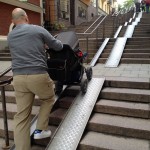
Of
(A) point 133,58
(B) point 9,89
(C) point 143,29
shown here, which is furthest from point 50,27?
(B) point 9,89

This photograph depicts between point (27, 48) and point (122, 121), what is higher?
point (27, 48)

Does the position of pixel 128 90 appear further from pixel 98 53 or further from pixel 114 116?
pixel 98 53

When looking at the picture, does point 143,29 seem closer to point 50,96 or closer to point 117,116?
point 117,116

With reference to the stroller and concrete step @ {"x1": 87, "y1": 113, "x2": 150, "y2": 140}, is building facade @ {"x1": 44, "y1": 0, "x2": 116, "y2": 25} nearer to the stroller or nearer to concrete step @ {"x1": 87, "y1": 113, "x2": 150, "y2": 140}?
the stroller

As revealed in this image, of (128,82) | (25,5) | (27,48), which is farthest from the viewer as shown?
(25,5)

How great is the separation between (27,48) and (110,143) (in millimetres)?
1715

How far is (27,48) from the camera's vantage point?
309 cm

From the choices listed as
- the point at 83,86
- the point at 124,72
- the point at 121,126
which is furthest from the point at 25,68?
the point at 124,72

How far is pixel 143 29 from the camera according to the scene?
1055 cm

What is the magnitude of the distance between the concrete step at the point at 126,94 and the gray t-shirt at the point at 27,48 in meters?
1.69

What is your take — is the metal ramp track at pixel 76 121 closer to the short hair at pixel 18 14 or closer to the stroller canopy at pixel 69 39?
the stroller canopy at pixel 69 39

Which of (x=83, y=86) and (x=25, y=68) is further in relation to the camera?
(x=83, y=86)

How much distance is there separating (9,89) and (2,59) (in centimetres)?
381

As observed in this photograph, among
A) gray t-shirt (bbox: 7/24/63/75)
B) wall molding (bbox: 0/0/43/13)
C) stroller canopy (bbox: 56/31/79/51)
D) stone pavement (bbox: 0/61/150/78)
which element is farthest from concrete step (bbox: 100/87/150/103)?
wall molding (bbox: 0/0/43/13)
